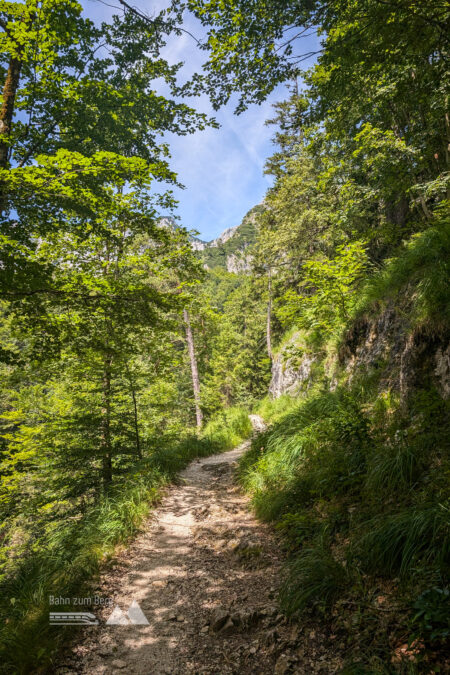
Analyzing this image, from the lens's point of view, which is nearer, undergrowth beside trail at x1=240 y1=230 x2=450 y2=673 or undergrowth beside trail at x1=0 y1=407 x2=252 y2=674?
undergrowth beside trail at x1=240 y1=230 x2=450 y2=673

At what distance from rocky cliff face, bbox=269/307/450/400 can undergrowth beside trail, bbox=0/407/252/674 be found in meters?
4.83

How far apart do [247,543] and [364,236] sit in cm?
747

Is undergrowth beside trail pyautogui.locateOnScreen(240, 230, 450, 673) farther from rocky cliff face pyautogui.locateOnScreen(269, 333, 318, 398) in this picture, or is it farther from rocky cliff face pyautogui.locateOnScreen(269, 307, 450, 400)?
rocky cliff face pyautogui.locateOnScreen(269, 333, 318, 398)

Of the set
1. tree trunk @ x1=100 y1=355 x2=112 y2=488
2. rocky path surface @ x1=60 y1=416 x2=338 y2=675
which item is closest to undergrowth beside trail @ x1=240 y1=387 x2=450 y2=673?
rocky path surface @ x1=60 y1=416 x2=338 y2=675

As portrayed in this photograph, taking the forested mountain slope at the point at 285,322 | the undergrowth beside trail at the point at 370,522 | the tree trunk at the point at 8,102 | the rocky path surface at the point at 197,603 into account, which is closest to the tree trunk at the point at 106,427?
the forested mountain slope at the point at 285,322

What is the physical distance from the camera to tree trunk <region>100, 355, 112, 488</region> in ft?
22.3

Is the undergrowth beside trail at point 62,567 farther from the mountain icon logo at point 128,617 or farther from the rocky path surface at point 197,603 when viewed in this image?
the mountain icon logo at point 128,617

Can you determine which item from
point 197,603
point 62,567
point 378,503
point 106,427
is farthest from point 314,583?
point 106,427

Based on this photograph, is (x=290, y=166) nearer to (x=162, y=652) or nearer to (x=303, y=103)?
(x=303, y=103)

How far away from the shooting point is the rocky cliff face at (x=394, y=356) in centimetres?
384

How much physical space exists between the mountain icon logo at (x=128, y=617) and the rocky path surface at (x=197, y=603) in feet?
0.13

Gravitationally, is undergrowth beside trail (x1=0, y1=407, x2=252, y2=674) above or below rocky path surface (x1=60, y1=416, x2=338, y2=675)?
above

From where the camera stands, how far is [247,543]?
4.09 m

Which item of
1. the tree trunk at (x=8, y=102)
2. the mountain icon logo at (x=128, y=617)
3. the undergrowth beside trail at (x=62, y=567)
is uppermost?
the tree trunk at (x=8, y=102)
